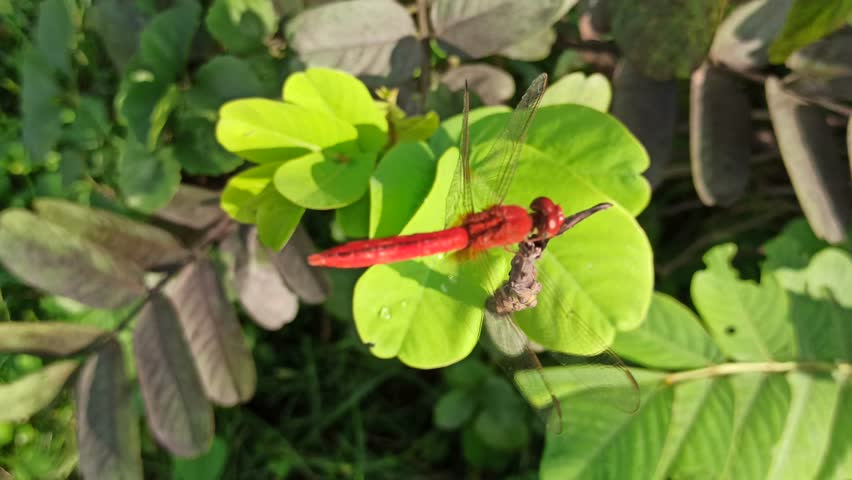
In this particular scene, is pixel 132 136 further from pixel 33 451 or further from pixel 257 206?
pixel 33 451

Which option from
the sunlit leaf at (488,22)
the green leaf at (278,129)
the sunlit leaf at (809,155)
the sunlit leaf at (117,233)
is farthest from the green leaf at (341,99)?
the sunlit leaf at (809,155)

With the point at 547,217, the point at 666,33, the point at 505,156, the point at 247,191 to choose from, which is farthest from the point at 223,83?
the point at 666,33

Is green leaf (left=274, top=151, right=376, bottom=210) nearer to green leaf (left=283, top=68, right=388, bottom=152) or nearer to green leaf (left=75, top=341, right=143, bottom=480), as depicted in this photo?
green leaf (left=283, top=68, right=388, bottom=152)

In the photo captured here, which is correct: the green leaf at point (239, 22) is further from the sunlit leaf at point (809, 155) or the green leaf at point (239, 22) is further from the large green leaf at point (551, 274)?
the sunlit leaf at point (809, 155)

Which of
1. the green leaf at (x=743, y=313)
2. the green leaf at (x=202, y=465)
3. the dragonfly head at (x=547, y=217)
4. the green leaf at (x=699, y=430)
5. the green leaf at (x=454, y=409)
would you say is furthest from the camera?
the green leaf at (x=454, y=409)

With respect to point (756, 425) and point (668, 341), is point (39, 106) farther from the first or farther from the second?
point (756, 425)

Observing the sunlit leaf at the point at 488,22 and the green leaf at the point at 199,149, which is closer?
the sunlit leaf at the point at 488,22

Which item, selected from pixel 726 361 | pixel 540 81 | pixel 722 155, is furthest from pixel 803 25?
pixel 726 361
